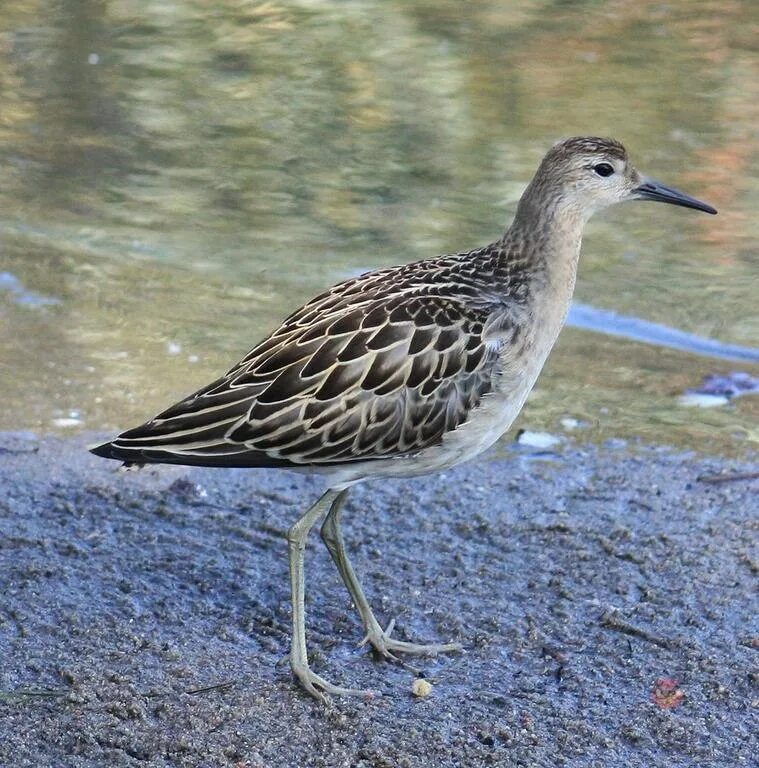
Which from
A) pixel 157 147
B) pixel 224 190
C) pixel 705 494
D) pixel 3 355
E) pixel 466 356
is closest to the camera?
pixel 466 356

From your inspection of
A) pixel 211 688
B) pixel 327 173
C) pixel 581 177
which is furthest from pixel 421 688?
pixel 327 173

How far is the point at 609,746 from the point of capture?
16.1ft

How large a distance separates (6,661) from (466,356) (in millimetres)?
1926

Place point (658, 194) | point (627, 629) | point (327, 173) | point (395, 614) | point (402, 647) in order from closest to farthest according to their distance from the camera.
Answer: point (402, 647)
point (627, 629)
point (395, 614)
point (658, 194)
point (327, 173)

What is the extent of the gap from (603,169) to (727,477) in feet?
5.84

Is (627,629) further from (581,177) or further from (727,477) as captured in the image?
(581,177)

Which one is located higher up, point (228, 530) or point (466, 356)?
point (466, 356)

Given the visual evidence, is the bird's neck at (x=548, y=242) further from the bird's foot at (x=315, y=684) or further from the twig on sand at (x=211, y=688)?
the twig on sand at (x=211, y=688)

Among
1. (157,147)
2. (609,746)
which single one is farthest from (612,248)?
(609,746)

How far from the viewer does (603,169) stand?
19.4 feet

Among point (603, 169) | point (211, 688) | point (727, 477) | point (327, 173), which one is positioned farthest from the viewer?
point (327, 173)

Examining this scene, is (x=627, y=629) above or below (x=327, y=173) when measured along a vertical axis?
below

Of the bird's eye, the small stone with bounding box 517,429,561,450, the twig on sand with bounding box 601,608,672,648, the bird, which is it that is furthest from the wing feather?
the small stone with bounding box 517,429,561,450

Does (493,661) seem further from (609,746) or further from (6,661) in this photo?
(6,661)
